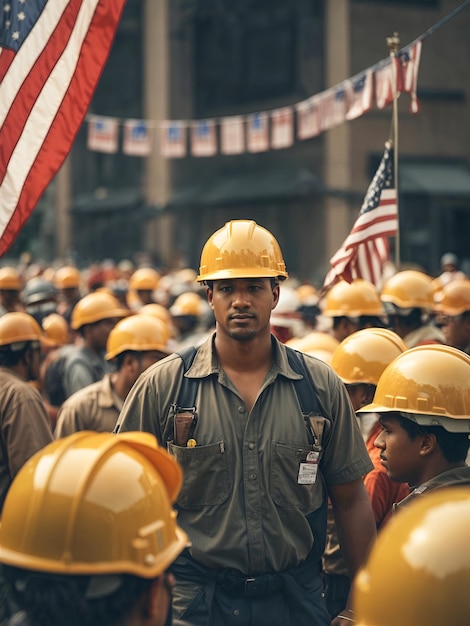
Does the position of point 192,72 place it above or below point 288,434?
above

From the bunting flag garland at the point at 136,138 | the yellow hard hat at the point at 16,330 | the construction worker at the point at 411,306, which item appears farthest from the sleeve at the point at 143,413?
the bunting flag garland at the point at 136,138

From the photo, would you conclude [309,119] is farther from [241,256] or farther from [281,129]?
[241,256]

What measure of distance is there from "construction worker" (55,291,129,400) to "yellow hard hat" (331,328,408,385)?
3290 millimetres

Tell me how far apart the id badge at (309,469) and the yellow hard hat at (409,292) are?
4542mm

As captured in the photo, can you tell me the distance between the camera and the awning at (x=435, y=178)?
103 ft

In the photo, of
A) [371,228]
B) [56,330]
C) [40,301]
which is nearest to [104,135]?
[40,301]

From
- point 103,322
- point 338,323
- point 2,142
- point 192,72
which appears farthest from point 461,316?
point 192,72

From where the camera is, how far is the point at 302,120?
1708 centimetres

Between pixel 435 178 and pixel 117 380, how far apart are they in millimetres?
26339

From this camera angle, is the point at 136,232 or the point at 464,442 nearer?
the point at 464,442

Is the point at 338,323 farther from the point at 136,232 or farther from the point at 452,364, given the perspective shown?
the point at 136,232

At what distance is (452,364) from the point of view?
4.45 m

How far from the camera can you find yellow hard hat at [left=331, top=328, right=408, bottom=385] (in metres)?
5.91

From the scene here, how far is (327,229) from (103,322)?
2370 centimetres
